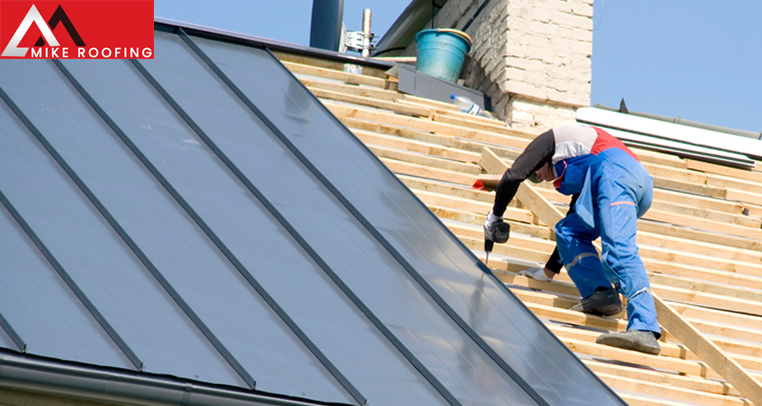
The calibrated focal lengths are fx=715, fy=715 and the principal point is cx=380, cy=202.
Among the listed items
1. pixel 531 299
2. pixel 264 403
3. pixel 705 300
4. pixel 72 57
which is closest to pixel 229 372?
pixel 264 403

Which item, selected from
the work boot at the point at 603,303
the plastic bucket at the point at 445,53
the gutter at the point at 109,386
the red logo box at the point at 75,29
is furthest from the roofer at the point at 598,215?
the plastic bucket at the point at 445,53

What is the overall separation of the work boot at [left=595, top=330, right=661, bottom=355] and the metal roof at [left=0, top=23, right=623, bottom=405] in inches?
24.2

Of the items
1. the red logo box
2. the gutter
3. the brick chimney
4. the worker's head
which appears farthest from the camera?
the brick chimney

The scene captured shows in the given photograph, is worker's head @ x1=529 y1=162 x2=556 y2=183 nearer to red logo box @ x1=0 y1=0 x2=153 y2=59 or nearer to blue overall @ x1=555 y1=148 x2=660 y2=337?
blue overall @ x1=555 y1=148 x2=660 y2=337

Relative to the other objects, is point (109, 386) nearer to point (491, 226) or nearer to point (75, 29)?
point (491, 226)

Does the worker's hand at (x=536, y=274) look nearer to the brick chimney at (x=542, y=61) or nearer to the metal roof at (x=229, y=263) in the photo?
the metal roof at (x=229, y=263)

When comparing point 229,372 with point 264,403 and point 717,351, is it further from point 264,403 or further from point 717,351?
point 717,351

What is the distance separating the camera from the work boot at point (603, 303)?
434 centimetres

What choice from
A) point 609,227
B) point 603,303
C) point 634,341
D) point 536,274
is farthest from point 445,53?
point 634,341

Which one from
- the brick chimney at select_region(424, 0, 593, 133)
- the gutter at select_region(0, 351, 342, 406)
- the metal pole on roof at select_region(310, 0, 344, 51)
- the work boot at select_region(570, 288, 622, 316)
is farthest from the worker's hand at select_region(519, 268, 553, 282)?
the metal pole on roof at select_region(310, 0, 344, 51)

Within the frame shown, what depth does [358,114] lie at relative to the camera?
638 cm

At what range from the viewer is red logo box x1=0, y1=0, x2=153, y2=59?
501cm

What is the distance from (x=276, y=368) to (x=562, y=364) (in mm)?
1397

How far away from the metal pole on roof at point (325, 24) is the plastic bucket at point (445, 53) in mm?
3002
